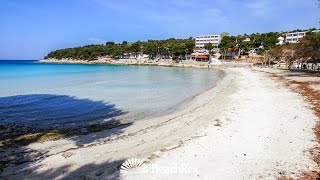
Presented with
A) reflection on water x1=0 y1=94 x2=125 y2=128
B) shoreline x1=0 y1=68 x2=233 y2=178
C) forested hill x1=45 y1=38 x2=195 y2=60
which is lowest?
reflection on water x1=0 y1=94 x2=125 y2=128

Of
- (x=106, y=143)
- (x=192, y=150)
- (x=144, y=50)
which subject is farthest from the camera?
(x=144, y=50)

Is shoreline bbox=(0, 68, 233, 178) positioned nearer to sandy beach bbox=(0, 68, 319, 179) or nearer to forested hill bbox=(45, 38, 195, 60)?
sandy beach bbox=(0, 68, 319, 179)

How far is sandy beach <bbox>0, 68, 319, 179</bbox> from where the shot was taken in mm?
8039

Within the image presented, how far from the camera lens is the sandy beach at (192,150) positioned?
26.4ft

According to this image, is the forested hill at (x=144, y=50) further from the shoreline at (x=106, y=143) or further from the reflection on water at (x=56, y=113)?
the shoreline at (x=106, y=143)

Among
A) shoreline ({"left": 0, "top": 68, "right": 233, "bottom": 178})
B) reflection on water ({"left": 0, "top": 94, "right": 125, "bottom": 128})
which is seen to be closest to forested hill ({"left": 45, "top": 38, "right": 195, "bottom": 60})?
reflection on water ({"left": 0, "top": 94, "right": 125, "bottom": 128})

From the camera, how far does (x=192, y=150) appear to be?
971 cm

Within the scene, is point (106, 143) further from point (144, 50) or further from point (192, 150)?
point (144, 50)


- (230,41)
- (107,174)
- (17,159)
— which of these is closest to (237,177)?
(107,174)

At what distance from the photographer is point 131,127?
1459cm

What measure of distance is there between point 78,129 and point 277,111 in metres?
9.83

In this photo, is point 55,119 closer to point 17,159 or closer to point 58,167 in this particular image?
point 17,159

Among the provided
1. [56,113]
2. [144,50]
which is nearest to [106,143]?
[56,113]

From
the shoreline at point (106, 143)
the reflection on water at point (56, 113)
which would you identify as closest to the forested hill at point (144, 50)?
the reflection on water at point (56, 113)
